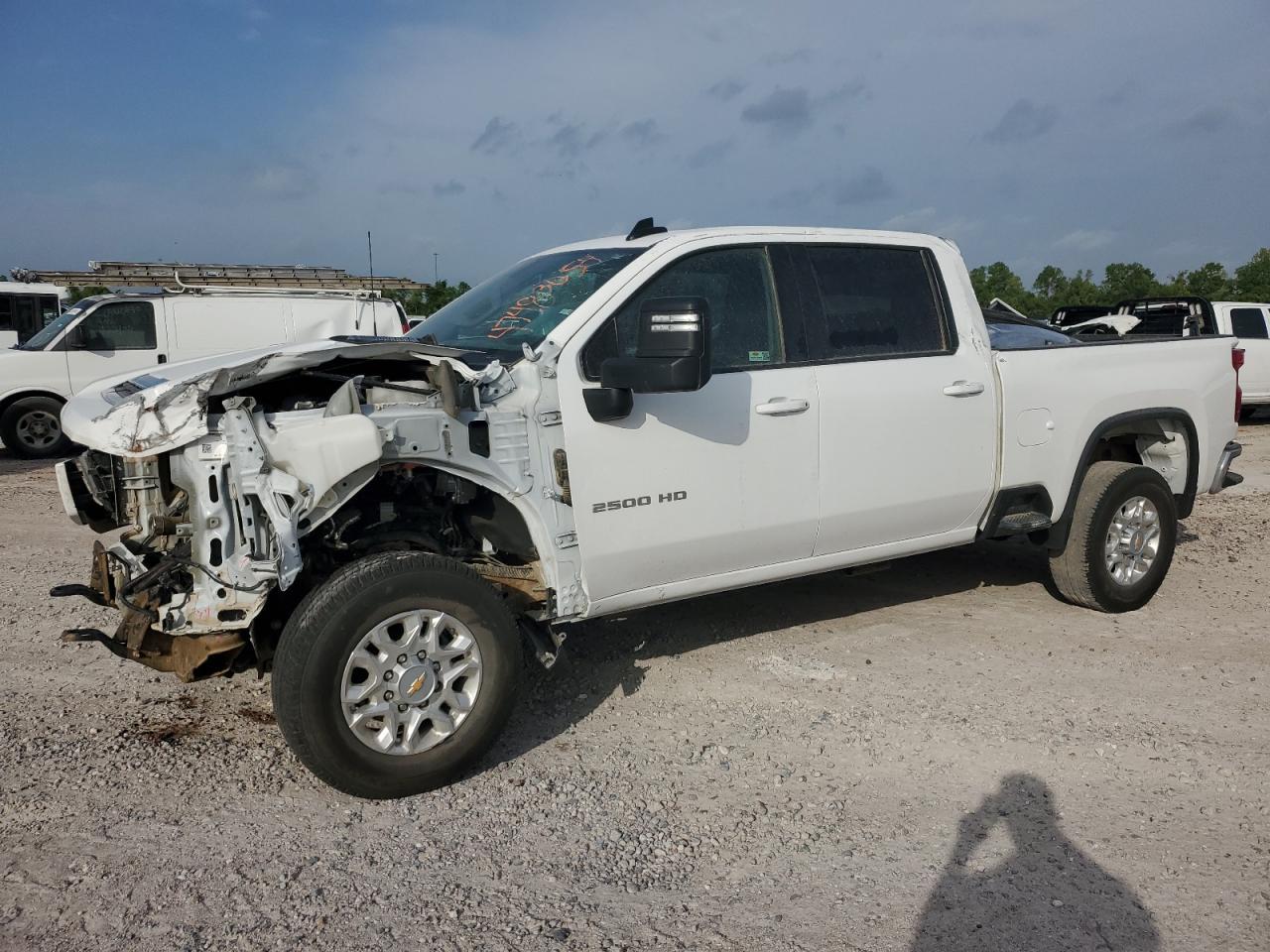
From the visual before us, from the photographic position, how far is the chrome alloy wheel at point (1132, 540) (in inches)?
221

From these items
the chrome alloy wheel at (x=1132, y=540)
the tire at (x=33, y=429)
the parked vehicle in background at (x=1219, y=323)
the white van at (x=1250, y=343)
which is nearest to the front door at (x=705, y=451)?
the chrome alloy wheel at (x=1132, y=540)

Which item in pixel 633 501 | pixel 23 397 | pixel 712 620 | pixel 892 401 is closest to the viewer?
pixel 633 501

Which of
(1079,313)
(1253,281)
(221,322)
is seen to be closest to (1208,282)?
(1253,281)

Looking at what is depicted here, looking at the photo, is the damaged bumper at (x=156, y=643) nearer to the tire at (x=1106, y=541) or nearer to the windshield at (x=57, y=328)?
the tire at (x=1106, y=541)

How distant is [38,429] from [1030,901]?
12.4 m

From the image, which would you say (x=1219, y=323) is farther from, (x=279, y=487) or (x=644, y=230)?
(x=279, y=487)

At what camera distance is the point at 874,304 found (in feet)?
15.5

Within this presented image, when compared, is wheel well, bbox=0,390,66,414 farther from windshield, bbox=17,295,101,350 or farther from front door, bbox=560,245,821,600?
front door, bbox=560,245,821,600

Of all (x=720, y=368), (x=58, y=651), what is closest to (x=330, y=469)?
(x=720, y=368)

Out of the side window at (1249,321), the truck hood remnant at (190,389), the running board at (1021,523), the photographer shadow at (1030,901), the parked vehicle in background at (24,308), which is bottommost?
the photographer shadow at (1030,901)

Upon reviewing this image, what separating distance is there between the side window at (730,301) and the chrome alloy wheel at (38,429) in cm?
1038

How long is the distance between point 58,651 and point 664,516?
3.13 m

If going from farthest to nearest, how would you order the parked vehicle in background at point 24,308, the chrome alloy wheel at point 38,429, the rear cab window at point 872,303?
the parked vehicle in background at point 24,308
the chrome alloy wheel at point 38,429
the rear cab window at point 872,303

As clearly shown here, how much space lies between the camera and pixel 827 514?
4469 mm
